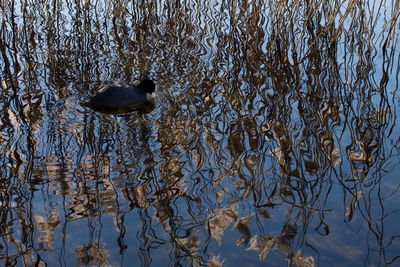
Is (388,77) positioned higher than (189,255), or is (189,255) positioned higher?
(388,77)

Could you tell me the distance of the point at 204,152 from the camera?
354 centimetres

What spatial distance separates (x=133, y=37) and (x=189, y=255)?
410 cm

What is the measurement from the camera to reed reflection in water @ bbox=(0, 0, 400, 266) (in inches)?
104

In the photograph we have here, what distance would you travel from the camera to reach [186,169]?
3.32 meters

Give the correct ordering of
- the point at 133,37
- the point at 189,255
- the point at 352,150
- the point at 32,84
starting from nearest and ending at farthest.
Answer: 1. the point at 189,255
2. the point at 352,150
3. the point at 32,84
4. the point at 133,37

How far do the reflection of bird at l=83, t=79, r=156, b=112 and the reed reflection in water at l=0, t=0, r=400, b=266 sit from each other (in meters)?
0.12

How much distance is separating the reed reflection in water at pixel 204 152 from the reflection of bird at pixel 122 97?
124mm

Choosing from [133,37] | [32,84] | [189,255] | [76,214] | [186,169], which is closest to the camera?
[189,255]

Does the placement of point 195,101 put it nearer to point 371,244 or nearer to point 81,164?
point 81,164

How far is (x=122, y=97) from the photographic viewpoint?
447 centimetres

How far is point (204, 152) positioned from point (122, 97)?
49.0 inches

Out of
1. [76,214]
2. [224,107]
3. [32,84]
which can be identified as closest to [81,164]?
[76,214]

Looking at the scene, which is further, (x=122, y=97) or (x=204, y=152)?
(x=122, y=97)

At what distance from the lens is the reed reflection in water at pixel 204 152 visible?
2654mm
